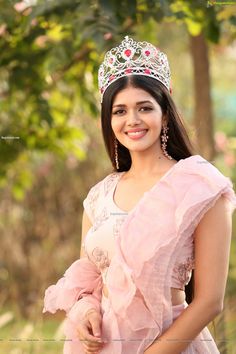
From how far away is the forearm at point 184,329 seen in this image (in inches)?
89.4

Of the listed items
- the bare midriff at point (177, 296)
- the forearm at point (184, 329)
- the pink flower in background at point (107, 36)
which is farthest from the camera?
the pink flower in background at point (107, 36)

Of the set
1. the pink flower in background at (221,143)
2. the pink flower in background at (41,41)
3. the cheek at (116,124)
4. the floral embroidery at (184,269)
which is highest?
the pink flower in background at (41,41)

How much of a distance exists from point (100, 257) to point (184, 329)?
0.33 metres

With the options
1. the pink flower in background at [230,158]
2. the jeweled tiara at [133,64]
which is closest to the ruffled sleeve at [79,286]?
the jeweled tiara at [133,64]

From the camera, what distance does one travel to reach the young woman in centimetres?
229

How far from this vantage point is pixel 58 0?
11.9 ft

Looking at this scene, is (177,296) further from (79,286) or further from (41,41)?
(41,41)

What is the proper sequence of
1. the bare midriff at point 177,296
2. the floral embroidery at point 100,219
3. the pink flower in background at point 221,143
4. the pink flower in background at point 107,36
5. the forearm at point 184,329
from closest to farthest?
1. the forearm at point 184,329
2. the bare midriff at point 177,296
3. the floral embroidery at point 100,219
4. the pink flower in background at point 107,36
5. the pink flower in background at point 221,143

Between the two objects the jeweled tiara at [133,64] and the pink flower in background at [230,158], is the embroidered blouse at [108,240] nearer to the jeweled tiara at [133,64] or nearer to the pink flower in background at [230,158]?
the jeweled tiara at [133,64]

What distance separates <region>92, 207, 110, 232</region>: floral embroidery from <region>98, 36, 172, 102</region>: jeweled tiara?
35cm

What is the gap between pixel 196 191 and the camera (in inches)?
90.9

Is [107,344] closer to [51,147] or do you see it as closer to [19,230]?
[51,147]

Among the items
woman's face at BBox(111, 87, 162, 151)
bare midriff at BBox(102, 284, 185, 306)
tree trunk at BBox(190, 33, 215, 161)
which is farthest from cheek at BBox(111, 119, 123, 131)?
tree trunk at BBox(190, 33, 215, 161)

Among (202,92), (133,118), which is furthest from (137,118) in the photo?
(202,92)
